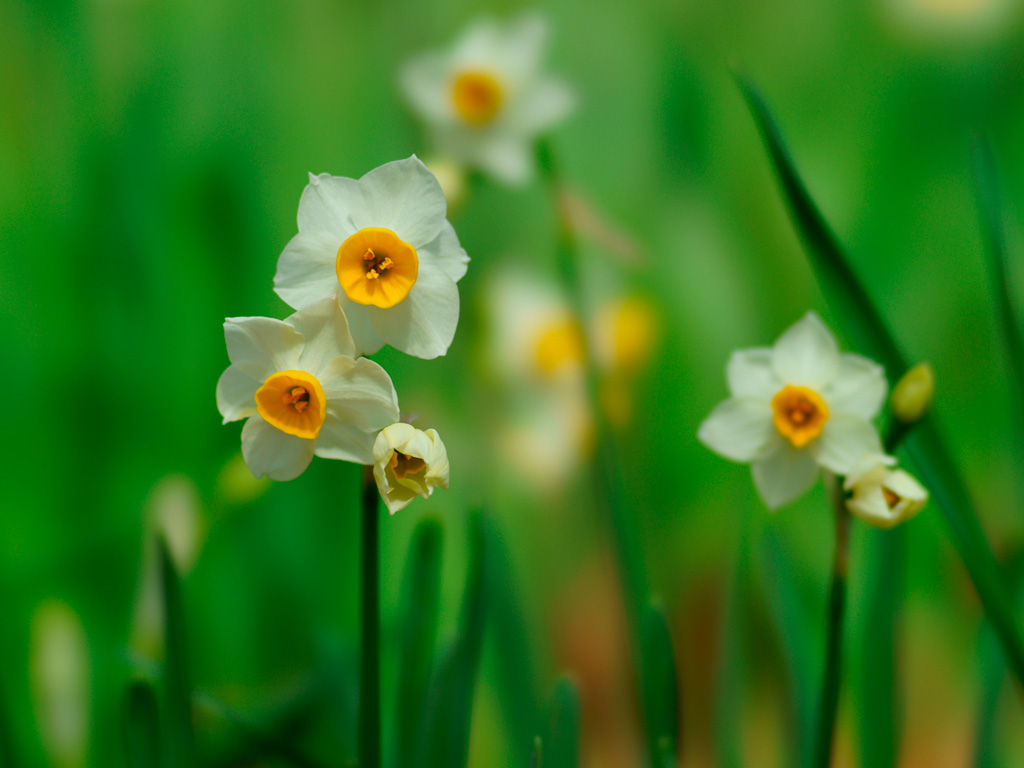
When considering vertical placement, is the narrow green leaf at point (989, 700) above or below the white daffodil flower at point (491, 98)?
below

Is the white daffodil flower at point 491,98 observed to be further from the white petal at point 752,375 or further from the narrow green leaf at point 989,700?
the narrow green leaf at point 989,700

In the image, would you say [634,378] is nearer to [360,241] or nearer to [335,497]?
[335,497]

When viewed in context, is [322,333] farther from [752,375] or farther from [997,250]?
[997,250]

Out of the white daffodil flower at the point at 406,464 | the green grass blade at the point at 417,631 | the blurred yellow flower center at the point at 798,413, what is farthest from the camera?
the green grass blade at the point at 417,631

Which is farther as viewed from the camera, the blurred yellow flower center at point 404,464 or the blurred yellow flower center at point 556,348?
the blurred yellow flower center at point 556,348

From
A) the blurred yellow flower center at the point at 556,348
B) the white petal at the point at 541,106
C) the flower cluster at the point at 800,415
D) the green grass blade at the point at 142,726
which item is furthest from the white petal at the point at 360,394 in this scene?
the blurred yellow flower center at the point at 556,348

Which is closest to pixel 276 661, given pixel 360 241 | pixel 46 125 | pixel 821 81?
pixel 360 241
